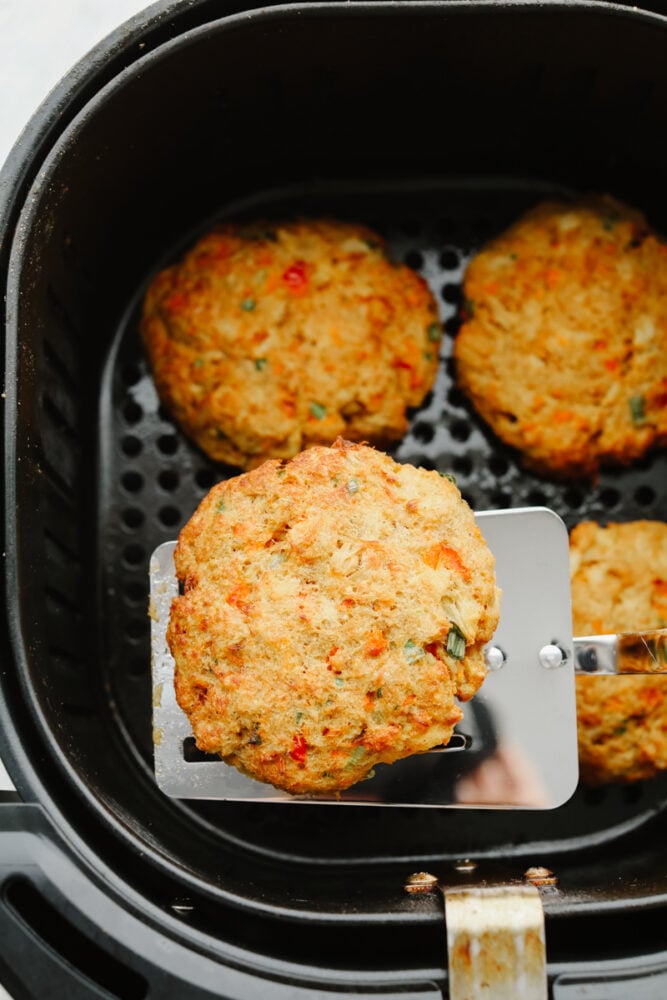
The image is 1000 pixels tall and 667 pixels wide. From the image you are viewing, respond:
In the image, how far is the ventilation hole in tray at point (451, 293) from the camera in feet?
4.58

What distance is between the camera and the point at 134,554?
1.34 meters

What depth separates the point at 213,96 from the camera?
1.17 m

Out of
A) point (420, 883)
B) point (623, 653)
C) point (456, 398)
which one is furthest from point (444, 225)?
point (420, 883)

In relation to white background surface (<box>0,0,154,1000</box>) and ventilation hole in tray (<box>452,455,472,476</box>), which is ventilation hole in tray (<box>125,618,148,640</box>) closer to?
ventilation hole in tray (<box>452,455,472,476</box>)

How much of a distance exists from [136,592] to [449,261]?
2.07 ft

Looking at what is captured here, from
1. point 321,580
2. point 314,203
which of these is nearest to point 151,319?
point 314,203

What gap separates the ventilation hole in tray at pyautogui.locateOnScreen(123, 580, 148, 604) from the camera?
52.3 inches

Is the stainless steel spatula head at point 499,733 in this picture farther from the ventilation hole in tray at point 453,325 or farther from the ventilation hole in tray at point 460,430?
the ventilation hole in tray at point 453,325

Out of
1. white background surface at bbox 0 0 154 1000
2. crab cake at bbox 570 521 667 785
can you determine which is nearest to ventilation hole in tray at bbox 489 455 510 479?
crab cake at bbox 570 521 667 785

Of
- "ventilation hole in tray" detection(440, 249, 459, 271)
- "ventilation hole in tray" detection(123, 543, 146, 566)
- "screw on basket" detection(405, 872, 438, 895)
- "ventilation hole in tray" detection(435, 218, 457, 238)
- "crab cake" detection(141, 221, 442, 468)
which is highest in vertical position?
"ventilation hole in tray" detection(435, 218, 457, 238)

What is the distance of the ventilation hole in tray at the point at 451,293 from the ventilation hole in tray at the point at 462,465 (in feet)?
0.72

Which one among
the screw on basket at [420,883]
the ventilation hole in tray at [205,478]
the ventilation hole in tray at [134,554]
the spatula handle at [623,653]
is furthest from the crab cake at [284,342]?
the screw on basket at [420,883]

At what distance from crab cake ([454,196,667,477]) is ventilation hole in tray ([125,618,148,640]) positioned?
0.53m

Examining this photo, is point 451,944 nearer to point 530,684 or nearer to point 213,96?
point 530,684
